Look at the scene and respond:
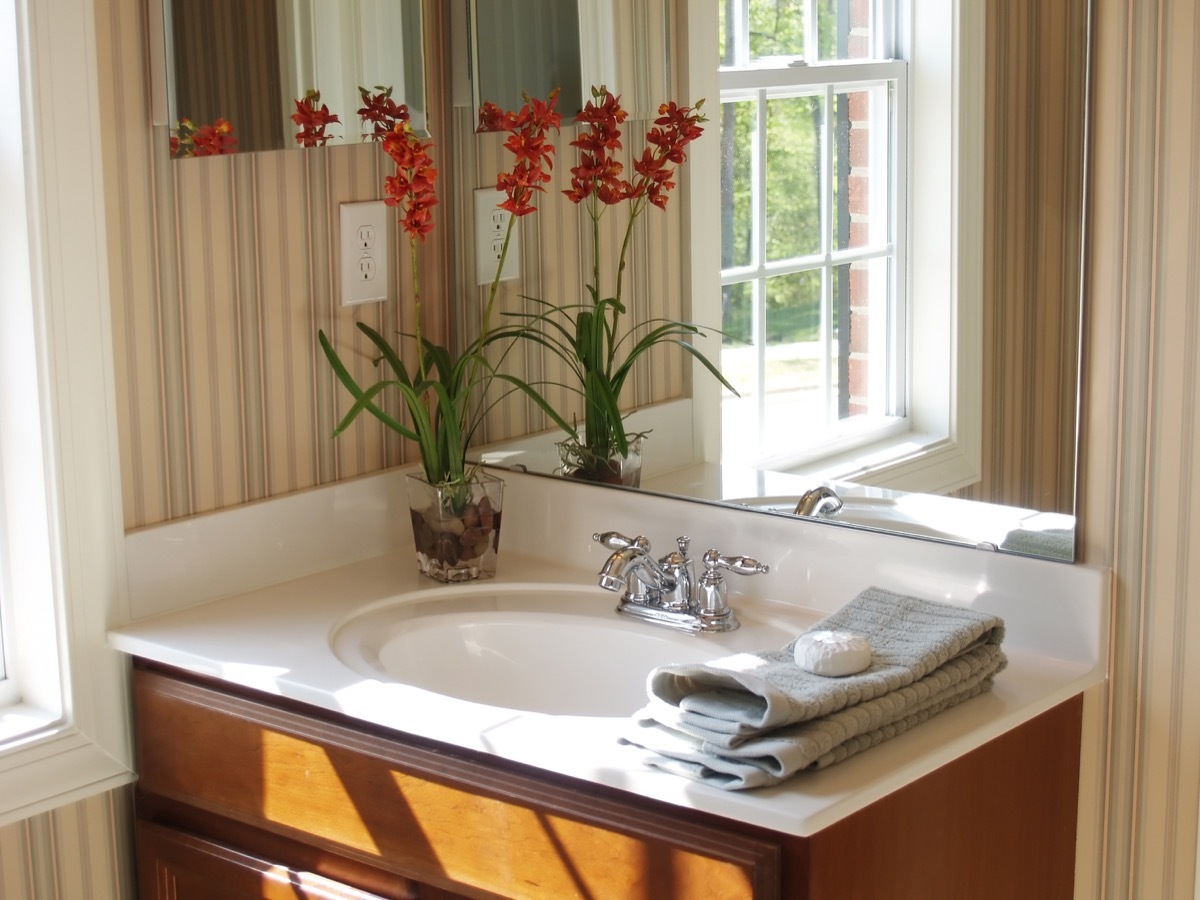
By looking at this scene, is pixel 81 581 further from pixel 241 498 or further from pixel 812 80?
pixel 812 80

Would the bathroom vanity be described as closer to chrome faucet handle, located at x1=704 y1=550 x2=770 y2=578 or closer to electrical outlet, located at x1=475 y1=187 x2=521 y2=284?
chrome faucet handle, located at x1=704 y1=550 x2=770 y2=578

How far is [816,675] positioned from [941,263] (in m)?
0.54

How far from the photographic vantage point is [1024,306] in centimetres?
166

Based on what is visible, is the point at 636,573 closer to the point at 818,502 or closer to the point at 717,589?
the point at 717,589

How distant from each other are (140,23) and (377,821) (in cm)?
92

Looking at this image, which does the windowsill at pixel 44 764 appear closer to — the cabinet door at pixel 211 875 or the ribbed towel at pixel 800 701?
the cabinet door at pixel 211 875

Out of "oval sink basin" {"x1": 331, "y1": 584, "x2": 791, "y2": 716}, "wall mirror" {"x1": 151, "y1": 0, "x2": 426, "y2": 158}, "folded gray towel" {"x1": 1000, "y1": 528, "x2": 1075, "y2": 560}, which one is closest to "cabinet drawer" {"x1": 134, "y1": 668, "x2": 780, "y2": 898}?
"oval sink basin" {"x1": 331, "y1": 584, "x2": 791, "y2": 716}

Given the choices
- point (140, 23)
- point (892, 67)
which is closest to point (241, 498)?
point (140, 23)

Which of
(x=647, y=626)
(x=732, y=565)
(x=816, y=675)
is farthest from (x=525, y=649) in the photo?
(x=816, y=675)

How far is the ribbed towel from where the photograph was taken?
4.33ft

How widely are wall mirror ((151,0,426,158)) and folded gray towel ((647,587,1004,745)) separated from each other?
0.87m

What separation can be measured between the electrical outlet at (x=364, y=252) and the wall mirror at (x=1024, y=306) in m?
0.76

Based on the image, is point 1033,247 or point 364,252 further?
point 364,252

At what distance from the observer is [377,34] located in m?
2.02
